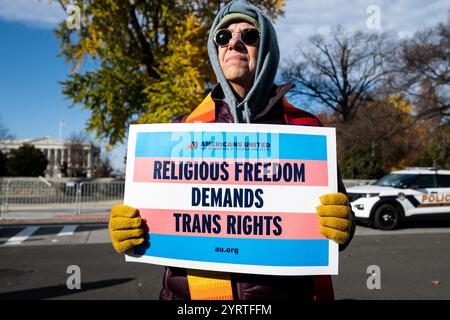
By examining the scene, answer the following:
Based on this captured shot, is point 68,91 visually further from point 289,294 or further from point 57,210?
point 289,294

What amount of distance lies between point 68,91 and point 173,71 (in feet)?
13.0

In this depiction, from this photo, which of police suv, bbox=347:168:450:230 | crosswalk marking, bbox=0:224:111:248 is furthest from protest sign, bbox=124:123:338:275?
police suv, bbox=347:168:450:230

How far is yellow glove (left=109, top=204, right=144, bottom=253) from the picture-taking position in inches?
66.6

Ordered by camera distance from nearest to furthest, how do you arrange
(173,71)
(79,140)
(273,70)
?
(273,70)
(173,71)
(79,140)

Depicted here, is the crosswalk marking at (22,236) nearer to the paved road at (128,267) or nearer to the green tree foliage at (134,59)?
the paved road at (128,267)

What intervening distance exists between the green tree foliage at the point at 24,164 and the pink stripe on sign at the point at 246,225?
28301 millimetres

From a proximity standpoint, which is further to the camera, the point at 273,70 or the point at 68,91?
the point at 68,91

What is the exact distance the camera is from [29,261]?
21.9 ft

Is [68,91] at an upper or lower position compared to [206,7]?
lower

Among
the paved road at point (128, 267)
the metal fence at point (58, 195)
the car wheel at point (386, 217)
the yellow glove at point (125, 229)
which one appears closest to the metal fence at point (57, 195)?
the metal fence at point (58, 195)

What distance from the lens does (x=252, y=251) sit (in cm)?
169
